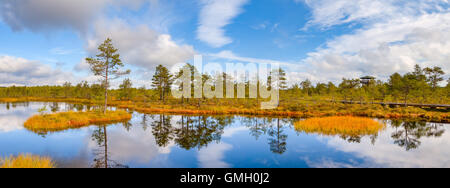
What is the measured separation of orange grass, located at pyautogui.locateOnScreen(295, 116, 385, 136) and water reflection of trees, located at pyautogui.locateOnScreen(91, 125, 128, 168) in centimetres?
2280

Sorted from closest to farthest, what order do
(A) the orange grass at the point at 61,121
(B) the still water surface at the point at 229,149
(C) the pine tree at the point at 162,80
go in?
(B) the still water surface at the point at 229,149
(A) the orange grass at the point at 61,121
(C) the pine tree at the point at 162,80

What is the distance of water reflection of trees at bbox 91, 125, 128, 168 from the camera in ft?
46.0

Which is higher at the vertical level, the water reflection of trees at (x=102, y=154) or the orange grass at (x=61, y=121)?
the orange grass at (x=61, y=121)

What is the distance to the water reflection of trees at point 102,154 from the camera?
1403 centimetres

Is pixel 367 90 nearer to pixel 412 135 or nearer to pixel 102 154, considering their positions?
pixel 412 135

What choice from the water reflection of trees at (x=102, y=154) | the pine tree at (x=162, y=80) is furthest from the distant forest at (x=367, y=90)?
the water reflection of trees at (x=102, y=154)

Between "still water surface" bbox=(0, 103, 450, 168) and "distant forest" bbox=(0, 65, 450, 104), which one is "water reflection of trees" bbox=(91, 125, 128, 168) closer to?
"still water surface" bbox=(0, 103, 450, 168)

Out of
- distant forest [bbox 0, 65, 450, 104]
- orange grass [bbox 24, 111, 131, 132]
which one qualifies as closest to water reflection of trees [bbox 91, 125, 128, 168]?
orange grass [bbox 24, 111, 131, 132]

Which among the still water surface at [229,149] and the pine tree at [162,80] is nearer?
the still water surface at [229,149]

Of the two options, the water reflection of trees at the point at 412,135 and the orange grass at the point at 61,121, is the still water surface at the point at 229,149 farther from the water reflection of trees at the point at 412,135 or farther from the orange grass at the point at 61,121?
the orange grass at the point at 61,121

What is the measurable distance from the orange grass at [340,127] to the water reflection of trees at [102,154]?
2280 centimetres

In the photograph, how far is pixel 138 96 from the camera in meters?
101

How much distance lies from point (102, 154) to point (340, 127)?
2720 centimetres
